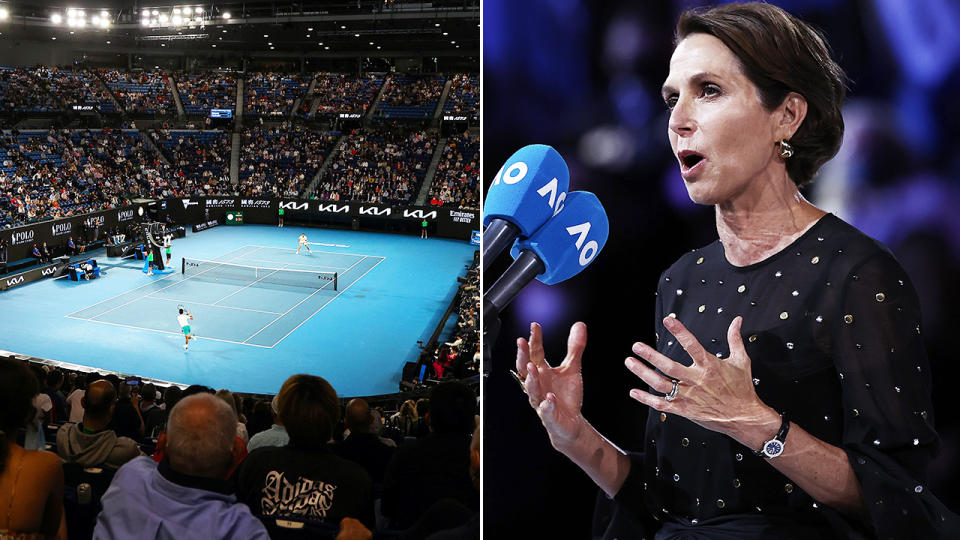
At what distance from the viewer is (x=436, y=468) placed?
3.21m

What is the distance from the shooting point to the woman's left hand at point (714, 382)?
1486 millimetres

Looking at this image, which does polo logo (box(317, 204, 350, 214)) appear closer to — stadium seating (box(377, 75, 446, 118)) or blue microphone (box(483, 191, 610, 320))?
stadium seating (box(377, 75, 446, 118))

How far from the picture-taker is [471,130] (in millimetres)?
38938

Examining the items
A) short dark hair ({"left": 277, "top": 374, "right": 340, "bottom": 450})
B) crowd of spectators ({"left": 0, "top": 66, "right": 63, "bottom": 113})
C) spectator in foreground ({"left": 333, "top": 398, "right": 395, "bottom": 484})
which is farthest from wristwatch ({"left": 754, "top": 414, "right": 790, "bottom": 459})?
crowd of spectators ({"left": 0, "top": 66, "right": 63, "bottom": 113})

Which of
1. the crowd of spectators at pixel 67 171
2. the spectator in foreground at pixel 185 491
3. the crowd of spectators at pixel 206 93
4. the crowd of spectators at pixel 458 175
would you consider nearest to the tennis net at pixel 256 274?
the crowd of spectators at pixel 67 171

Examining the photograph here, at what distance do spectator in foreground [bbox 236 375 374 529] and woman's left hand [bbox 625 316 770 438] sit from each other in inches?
78.8

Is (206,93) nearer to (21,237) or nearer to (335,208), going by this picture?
(335,208)

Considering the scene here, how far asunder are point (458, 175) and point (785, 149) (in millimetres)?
32988

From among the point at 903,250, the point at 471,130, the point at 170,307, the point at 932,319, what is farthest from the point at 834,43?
the point at 471,130

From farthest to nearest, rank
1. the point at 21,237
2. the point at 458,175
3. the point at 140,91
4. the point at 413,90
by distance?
the point at 140,91 → the point at 413,90 → the point at 458,175 → the point at 21,237

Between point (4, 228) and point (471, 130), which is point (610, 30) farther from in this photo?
point (471, 130)

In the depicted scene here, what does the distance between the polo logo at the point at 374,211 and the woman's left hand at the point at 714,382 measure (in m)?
31.8

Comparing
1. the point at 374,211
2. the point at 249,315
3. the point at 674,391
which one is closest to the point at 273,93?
the point at 374,211

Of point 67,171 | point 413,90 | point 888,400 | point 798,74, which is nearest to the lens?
point 888,400
